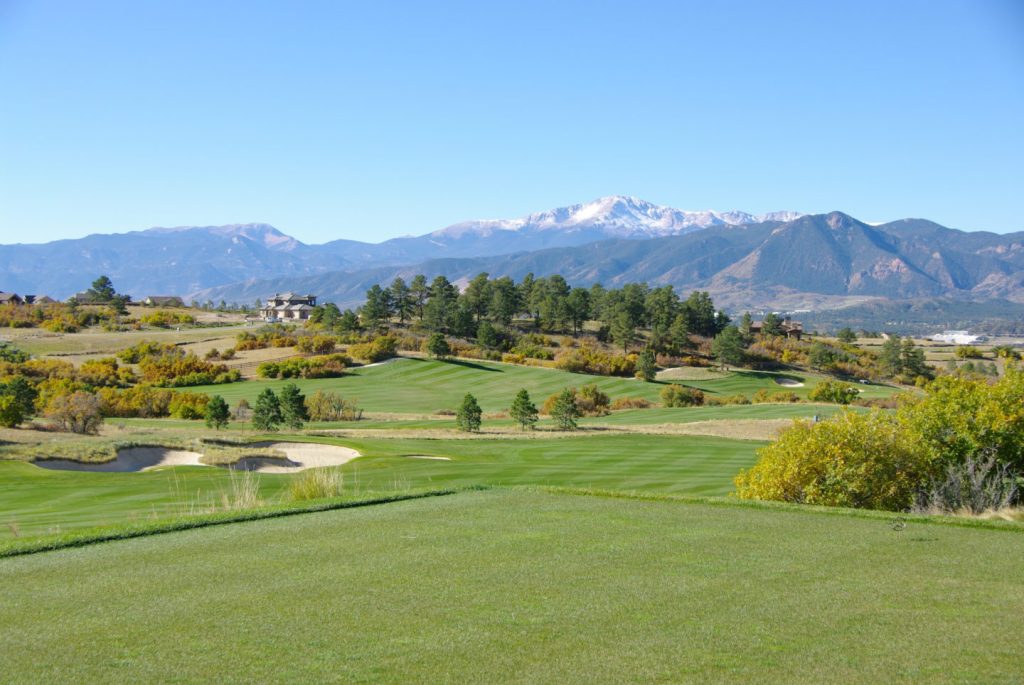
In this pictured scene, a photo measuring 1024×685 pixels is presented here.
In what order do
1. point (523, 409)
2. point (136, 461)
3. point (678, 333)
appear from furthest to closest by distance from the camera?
point (678, 333)
point (523, 409)
point (136, 461)

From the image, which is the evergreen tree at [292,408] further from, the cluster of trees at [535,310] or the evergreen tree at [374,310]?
the evergreen tree at [374,310]

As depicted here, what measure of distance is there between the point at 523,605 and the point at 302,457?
85.6ft

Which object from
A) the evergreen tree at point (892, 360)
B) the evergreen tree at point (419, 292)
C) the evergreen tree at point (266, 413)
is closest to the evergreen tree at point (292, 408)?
the evergreen tree at point (266, 413)

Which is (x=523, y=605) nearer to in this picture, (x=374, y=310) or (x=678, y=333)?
(x=678, y=333)

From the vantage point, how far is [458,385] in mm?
74875

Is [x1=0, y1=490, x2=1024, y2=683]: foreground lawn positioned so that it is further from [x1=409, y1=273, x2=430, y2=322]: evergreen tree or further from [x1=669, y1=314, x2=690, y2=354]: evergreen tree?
[x1=409, y1=273, x2=430, y2=322]: evergreen tree

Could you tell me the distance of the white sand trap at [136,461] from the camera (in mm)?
25969

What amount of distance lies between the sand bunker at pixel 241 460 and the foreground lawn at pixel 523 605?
17.4 metres

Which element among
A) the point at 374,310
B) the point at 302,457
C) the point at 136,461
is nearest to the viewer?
the point at 136,461

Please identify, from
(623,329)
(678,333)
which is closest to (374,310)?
(623,329)

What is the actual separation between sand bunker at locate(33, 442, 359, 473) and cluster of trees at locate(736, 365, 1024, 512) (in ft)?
55.2

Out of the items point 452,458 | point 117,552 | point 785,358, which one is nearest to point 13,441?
point 452,458

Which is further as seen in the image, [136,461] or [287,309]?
[287,309]

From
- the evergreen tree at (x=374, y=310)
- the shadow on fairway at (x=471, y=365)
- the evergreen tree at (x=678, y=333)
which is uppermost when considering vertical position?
the evergreen tree at (x=374, y=310)
